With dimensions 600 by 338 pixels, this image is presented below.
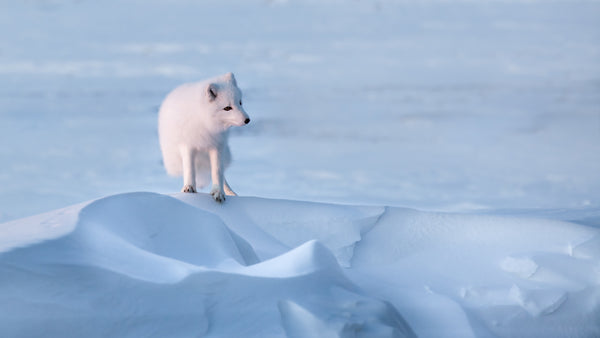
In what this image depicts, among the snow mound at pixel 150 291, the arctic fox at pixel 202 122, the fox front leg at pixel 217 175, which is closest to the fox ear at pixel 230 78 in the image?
the arctic fox at pixel 202 122

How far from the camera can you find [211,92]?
5.30 m

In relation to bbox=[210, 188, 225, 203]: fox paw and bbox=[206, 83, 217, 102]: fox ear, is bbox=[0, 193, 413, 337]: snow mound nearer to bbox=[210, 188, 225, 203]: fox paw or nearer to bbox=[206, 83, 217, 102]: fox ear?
bbox=[210, 188, 225, 203]: fox paw

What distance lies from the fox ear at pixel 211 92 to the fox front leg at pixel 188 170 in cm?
46

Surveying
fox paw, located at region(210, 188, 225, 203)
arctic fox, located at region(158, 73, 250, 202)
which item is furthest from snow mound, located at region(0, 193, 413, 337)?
arctic fox, located at region(158, 73, 250, 202)

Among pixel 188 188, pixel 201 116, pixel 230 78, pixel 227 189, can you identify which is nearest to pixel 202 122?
pixel 201 116

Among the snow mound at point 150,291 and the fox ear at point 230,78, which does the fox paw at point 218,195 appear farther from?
the snow mound at point 150,291

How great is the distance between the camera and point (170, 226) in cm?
424

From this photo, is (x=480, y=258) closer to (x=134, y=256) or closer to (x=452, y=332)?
(x=452, y=332)

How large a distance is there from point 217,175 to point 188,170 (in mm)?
235

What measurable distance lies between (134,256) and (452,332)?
1774mm

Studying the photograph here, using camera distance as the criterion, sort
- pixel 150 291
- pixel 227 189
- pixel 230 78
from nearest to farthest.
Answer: pixel 150 291 < pixel 230 78 < pixel 227 189

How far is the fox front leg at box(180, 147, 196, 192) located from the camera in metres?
5.46

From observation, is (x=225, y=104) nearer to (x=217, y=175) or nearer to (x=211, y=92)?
(x=211, y=92)

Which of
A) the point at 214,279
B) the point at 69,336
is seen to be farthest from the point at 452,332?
the point at 69,336
